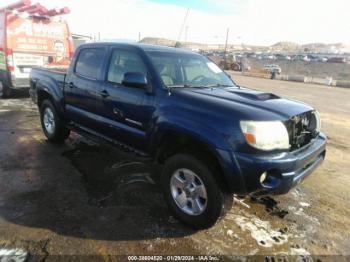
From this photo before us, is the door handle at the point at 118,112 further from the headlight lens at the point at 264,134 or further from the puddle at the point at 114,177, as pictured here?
the headlight lens at the point at 264,134

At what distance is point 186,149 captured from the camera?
338 centimetres

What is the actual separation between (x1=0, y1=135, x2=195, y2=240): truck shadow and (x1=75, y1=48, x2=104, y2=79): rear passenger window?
55.2 inches

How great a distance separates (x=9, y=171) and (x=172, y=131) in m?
2.72

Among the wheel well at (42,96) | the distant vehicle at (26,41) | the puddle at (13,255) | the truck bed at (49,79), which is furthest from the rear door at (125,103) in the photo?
the distant vehicle at (26,41)

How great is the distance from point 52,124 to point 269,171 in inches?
169

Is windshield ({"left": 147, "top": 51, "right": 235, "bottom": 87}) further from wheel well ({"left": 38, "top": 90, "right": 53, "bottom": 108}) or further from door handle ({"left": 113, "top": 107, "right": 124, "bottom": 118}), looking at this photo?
wheel well ({"left": 38, "top": 90, "right": 53, "bottom": 108})

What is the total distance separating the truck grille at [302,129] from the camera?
3.14 metres

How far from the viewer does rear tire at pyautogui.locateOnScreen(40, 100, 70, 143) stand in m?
5.63

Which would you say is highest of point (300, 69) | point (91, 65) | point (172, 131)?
point (91, 65)

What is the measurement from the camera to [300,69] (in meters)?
55.7

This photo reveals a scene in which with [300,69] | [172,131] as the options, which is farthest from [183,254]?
[300,69]

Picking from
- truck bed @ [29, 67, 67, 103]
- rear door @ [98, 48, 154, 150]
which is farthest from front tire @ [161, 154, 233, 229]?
truck bed @ [29, 67, 67, 103]

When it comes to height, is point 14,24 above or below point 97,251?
above

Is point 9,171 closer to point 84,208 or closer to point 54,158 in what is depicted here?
point 54,158
